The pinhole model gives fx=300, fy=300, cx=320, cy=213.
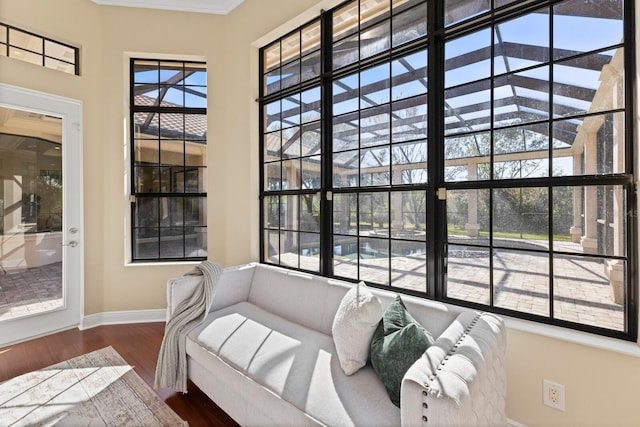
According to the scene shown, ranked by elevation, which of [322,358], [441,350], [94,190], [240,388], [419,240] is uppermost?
[94,190]

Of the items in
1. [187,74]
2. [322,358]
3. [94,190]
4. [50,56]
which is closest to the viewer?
[322,358]

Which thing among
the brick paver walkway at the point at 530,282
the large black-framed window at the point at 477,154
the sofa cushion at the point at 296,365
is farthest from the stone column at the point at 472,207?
the sofa cushion at the point at 296,365

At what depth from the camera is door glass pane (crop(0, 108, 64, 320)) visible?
2.85m

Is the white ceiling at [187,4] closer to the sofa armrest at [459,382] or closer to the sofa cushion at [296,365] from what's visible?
the sofa cushion at [296,365]

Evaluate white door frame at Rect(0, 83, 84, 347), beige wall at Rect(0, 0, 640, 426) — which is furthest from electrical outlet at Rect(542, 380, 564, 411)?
white door frame at Rect(0, 83, 84, 347)

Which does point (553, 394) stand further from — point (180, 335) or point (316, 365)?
point (180, 335)

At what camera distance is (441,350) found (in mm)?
1223

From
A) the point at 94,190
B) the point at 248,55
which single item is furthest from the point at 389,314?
the point at 94,190

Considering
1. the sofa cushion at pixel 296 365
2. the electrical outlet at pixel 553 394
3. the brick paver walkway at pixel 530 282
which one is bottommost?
the electrical outlet at pixel 553 394

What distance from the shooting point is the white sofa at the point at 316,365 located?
3.49 feet

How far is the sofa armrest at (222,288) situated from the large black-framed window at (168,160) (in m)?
1.11

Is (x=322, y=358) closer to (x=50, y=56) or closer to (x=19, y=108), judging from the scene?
(x=19, y=108)

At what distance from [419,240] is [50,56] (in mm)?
3977

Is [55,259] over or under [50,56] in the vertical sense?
under
